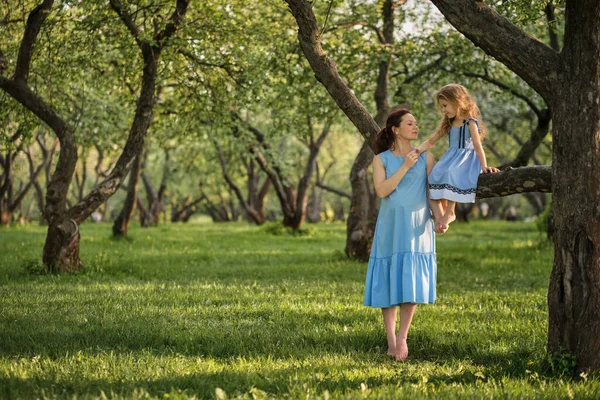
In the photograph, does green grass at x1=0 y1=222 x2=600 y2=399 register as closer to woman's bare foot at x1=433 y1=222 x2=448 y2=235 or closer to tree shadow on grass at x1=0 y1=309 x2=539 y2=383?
tree shadow on grass at x1=0 y1=309 x2=539 y2=383

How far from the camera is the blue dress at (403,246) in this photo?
261 inches

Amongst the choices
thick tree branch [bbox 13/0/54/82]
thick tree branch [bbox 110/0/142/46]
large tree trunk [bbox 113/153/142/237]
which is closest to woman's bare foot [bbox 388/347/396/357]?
thick tree branch [bbox 110/0/142/46]

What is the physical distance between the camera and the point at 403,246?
671 centimetres

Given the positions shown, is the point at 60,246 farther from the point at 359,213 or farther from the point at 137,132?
the point at 359,213

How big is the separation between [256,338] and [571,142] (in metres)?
3.74

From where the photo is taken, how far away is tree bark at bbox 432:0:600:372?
5801 mm

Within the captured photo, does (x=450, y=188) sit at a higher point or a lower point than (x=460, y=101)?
lower

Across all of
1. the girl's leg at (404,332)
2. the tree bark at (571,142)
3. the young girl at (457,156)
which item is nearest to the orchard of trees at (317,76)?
the tree bark at (571,142)

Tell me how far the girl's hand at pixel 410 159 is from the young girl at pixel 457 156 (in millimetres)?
93

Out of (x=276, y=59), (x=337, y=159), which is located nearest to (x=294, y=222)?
(x=276, y=59)

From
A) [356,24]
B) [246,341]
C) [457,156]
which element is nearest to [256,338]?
[246,341]

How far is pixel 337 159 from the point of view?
5694 cm

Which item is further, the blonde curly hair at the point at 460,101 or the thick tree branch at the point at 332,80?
the thick tree branch at the point at 332,80

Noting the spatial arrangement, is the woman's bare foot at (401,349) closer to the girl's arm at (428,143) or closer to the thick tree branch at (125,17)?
the girl's arm at (428,143)
